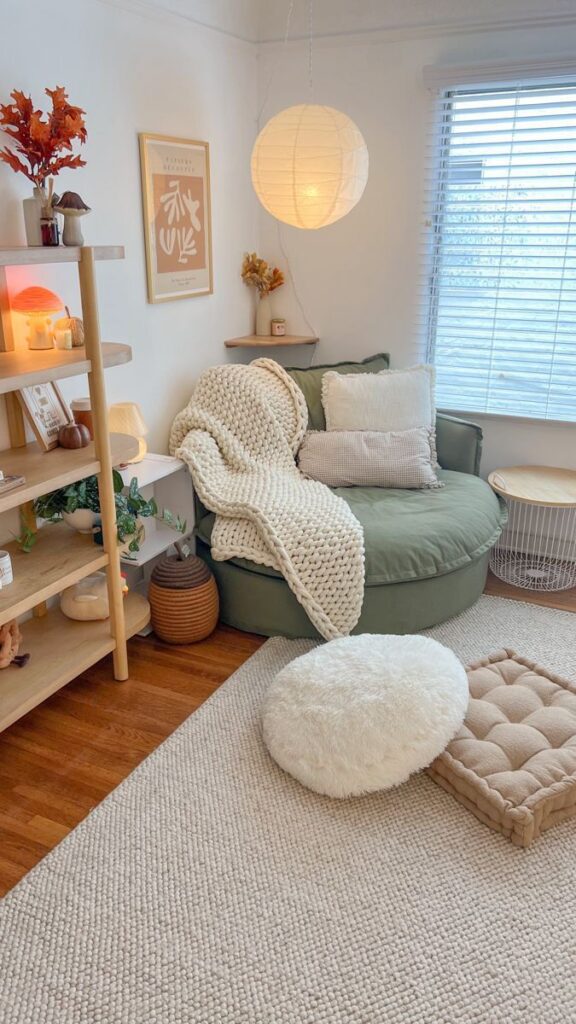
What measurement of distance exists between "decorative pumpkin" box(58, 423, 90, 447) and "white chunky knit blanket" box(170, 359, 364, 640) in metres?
0.54

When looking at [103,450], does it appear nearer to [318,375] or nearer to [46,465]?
[46,465]

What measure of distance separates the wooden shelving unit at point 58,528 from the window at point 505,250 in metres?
1.75

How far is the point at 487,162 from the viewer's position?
3281 mm

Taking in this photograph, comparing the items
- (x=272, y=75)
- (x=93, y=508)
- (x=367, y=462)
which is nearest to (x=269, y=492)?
(x=367, y=462)

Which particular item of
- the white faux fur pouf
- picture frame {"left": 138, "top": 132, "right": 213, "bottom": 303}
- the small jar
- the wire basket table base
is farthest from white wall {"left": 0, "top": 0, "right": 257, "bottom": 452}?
the wire basket table base

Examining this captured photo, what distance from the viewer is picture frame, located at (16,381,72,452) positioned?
232 cm

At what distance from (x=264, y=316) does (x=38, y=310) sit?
1699 millimetres

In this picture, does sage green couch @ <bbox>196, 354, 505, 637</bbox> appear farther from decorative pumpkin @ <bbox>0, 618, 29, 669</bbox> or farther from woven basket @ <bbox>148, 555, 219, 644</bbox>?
decorative pumpkin @ <bbox>0, 618, 29, 669</bbox>

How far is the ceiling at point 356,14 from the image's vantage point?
303 cm

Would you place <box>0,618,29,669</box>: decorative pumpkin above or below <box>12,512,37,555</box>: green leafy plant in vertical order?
below

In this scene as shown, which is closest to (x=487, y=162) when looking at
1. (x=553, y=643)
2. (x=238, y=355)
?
(x=238, y=355)

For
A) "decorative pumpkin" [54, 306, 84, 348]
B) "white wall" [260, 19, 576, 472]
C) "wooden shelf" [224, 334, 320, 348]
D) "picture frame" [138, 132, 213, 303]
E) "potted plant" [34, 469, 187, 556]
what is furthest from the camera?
"wooden shelf" [224, 334, 320, 348]

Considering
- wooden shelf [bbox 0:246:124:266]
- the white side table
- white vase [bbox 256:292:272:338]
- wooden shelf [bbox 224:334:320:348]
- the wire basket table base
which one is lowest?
the wire basket table base

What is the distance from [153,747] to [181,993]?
31.7 inches
